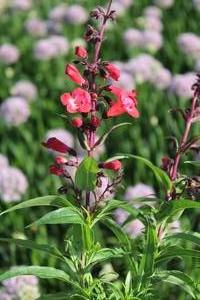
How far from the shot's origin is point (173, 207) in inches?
51.5

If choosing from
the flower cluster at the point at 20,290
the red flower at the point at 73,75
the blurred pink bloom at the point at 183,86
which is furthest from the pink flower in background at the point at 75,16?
the red flower at the point at 73,75

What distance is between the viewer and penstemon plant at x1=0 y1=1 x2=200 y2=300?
1273 millimetres

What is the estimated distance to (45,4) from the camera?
460 centimetres

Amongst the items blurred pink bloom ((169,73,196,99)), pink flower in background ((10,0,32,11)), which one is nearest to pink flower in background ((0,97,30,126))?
blurred pink bloom ((169,73,196,99))

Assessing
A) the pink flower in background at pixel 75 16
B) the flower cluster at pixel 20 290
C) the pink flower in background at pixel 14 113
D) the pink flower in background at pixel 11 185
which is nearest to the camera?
the flower cluster at pixel 20 290

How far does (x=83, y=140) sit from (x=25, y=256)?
4.02 ft

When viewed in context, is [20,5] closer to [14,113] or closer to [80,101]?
[14,113]

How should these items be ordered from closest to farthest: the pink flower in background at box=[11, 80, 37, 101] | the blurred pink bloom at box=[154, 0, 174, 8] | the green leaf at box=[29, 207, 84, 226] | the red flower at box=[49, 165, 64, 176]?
the green leaf at box=[29, 207, 84, 226] → the red flower at box=[49, 165, 64, 176] → the pink flower in background at box=[11, 80, 37, 101] → the blurred pink bloom at box=[154, 0, 174, 8]

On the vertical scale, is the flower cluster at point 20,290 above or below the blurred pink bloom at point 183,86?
below

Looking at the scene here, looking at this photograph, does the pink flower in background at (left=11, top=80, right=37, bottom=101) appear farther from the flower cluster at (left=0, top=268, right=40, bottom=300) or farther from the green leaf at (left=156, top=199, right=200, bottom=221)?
the green leaf at (left=156, top=199, right=200, bottom=221)

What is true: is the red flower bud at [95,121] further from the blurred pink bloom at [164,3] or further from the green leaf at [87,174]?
the blurred pink bloom at [164,3]

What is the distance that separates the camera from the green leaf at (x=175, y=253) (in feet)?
4.30

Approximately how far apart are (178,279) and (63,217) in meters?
0.28

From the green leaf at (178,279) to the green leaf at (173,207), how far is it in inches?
3.9
